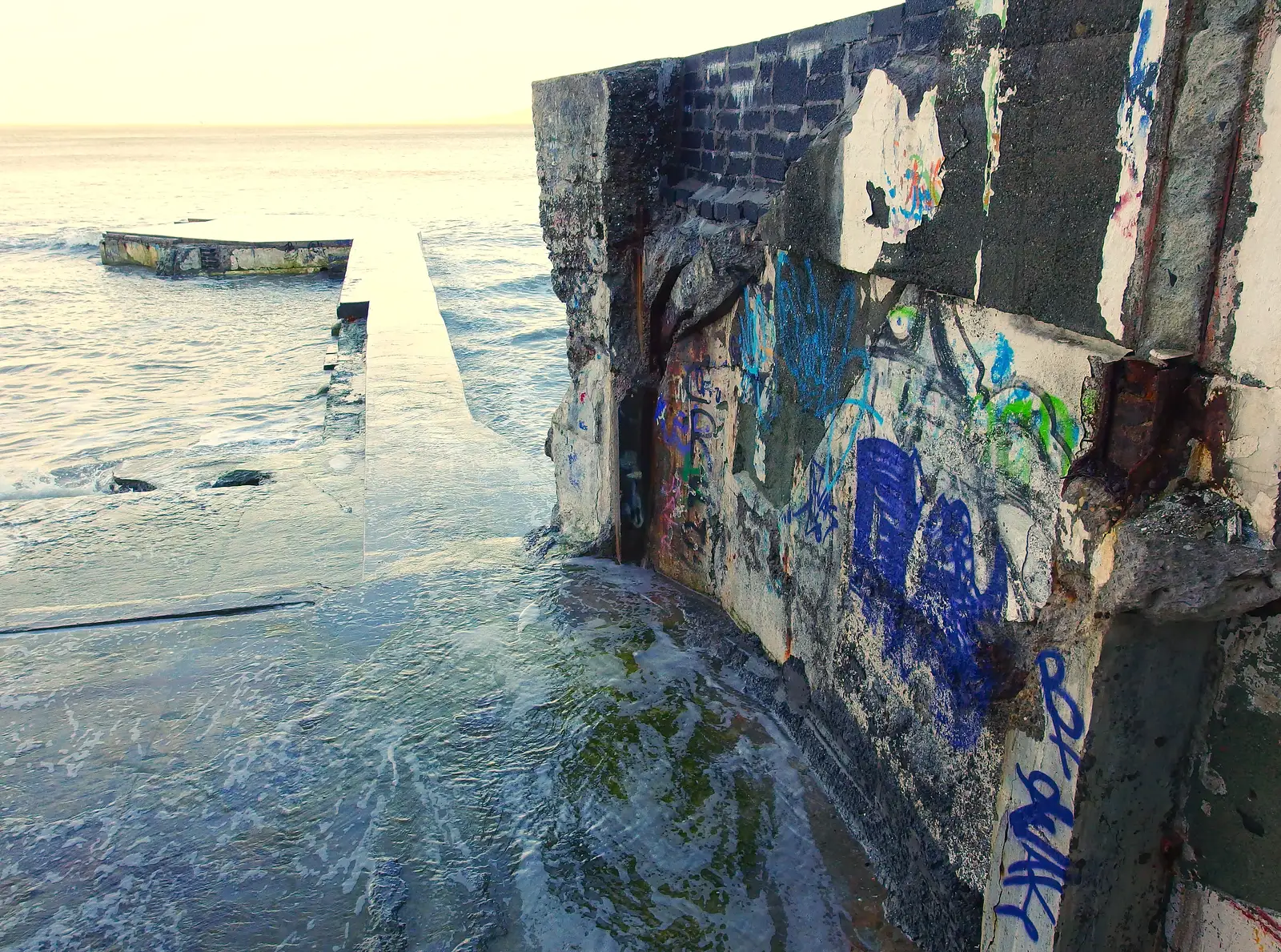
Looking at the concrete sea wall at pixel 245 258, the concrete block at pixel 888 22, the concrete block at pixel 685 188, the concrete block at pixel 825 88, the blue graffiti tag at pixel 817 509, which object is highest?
the concrete block at pixel 888 22

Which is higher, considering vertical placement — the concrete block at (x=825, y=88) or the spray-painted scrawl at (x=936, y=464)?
the concrete block at (x=825, y=88)

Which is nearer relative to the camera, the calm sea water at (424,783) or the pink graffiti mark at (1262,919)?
the pink graffiti mark at (1262,919)

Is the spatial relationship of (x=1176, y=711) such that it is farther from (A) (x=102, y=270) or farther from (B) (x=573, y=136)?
(A) (x=102, y=270)

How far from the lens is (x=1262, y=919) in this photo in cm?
167

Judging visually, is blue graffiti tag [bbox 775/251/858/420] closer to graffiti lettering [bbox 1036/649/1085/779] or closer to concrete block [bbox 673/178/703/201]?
concrete block [bbox 673/178/703/201]

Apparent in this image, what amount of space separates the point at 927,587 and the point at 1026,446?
58 cm

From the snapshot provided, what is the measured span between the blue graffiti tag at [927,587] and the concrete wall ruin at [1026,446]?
0.04 feet

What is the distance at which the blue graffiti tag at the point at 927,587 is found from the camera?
7.31 feet

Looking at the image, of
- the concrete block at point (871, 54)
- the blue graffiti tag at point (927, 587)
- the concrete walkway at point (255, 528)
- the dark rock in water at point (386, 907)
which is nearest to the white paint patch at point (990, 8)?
the concrete block at point (871, 54)

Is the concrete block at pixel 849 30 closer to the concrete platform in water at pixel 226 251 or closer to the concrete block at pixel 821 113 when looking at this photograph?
the concrete block at pixel 821 113

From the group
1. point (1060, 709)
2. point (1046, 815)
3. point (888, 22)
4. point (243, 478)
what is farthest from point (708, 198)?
point (243, 478)

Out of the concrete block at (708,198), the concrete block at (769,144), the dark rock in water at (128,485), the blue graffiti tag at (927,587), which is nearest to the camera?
the blue graffiti tag at (927,587)

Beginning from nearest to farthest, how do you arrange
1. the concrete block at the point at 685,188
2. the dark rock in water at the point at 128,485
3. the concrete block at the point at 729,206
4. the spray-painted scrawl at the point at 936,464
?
the spray-painted scrawl at the point at 936,464 < the concrete block at the point at 729,206 < the concrete block at the point at 685,188 < the dark rock in water at the point at 128,485

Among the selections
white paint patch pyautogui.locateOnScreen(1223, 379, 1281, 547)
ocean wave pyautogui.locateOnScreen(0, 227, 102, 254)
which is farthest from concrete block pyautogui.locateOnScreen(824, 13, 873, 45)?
ocean wave pyautogui.locateOnScreen(0, 227, 102, 254)
